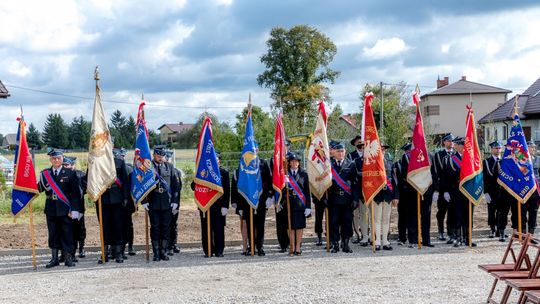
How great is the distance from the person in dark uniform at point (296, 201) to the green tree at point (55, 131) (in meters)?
45.5

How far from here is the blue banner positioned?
10.7 m

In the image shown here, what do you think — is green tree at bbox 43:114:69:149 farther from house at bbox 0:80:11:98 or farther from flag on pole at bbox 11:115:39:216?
flag on pole at bbox 11:115:39:216

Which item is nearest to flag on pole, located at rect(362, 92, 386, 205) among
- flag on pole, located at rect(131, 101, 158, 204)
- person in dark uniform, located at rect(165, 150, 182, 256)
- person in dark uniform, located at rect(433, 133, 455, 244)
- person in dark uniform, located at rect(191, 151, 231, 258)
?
person in dark uniform, located at rect(433, 133, 455, 244)

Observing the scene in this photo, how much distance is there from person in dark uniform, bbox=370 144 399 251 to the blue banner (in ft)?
6.82

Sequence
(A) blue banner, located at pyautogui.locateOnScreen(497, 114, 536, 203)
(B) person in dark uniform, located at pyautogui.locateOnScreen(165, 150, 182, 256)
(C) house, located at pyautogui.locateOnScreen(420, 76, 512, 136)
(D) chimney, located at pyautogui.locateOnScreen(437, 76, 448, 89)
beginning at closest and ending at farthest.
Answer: (B) person in dark uniform, located at pyautogui.locateOnScreen(165, 150, 182, 256), (A) blue banner, located at pyautogui.locateOnScreen(497, 114, 536, 203), (C) house, located at pyautogui.locateOnScreen(420, 76, 512, 136), (D) chimney, located at pyautogui.locateOnScreen(437, 76, 448, 89)

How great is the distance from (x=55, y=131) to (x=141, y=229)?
146ft

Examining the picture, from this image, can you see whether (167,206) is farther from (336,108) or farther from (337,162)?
(336,108)

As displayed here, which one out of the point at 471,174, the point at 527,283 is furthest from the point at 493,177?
the point at 527,283

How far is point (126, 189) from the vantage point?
1016 centimetres

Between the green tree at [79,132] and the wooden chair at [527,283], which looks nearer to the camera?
the wooden chair at [527,283]

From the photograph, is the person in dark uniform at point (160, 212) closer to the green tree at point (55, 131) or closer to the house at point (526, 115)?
the house at point (526, 115)

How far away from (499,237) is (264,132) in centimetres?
1429

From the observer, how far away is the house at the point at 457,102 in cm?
5150

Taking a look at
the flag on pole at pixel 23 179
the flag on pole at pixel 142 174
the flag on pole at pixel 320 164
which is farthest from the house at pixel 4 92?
the flag on pole at pixel 320 164
